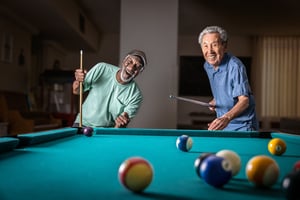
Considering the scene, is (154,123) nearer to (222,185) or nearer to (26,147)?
(26,147)

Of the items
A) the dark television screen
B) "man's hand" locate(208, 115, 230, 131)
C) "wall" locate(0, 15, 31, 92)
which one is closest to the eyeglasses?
"man's hand" locate(208, 115, 230, 131)

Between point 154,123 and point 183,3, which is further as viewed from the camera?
point 183,3

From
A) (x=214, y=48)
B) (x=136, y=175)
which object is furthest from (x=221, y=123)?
(x=136, y=175)

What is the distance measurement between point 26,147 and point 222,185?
99 centimetres

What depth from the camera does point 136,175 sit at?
2.60 feet

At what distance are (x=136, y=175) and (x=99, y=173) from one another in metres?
0.23

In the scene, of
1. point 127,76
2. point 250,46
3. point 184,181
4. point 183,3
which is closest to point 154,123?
point 127,76

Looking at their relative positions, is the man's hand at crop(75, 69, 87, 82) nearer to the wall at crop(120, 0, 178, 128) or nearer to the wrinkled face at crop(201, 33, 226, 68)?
the wrinkled face at crop(201, 33, 226, 68)

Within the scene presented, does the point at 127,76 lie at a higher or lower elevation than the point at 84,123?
higher

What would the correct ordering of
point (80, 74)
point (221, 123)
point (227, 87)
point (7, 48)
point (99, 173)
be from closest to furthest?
point (99, 173)
point (221, 123)
point (227, 87)
point (80, 74)
point (7, 48)

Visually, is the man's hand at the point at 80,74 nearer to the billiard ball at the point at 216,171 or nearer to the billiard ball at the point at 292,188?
the billiard ball at the point at 216,171

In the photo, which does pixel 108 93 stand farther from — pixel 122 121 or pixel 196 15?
pixel 196 15

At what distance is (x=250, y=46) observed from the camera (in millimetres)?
8578

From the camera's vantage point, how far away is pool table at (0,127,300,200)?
751mm
